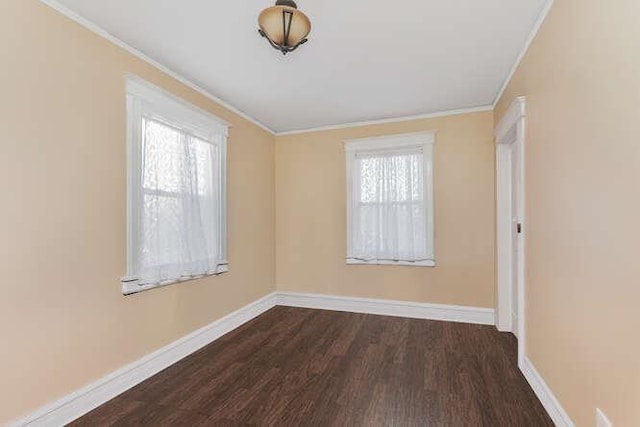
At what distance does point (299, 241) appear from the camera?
14.3 feet

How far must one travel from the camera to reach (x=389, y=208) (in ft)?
12.6

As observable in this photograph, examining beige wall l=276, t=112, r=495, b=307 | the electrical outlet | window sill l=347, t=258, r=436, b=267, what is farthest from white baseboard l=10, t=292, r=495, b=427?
the electrical outlet

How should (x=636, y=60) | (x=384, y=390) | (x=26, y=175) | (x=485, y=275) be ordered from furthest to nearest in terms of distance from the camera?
(x=485, y=275)
(x=384, y=390)
(x=26, y=175)
(x=636, y=60)

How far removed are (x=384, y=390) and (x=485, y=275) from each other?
2027 mm

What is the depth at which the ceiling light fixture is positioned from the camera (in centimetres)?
151

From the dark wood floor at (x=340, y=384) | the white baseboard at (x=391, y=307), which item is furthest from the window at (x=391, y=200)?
the dark wood floor at (x=340, y=384)

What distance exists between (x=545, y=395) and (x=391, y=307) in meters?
1.98

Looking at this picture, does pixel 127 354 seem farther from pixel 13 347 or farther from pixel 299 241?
pixel 299 241

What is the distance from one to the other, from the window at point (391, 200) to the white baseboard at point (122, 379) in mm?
1904

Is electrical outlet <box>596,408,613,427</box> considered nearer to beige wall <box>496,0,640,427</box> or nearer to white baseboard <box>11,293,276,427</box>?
beige wall <box>496,0,640,427</box>

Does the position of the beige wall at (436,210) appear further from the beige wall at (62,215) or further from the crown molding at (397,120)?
the beige wall at (62,215)

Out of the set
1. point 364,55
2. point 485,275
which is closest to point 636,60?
point 364,55

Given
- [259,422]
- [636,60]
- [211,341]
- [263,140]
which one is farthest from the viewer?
[263,140]

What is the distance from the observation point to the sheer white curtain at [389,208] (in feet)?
12.3
